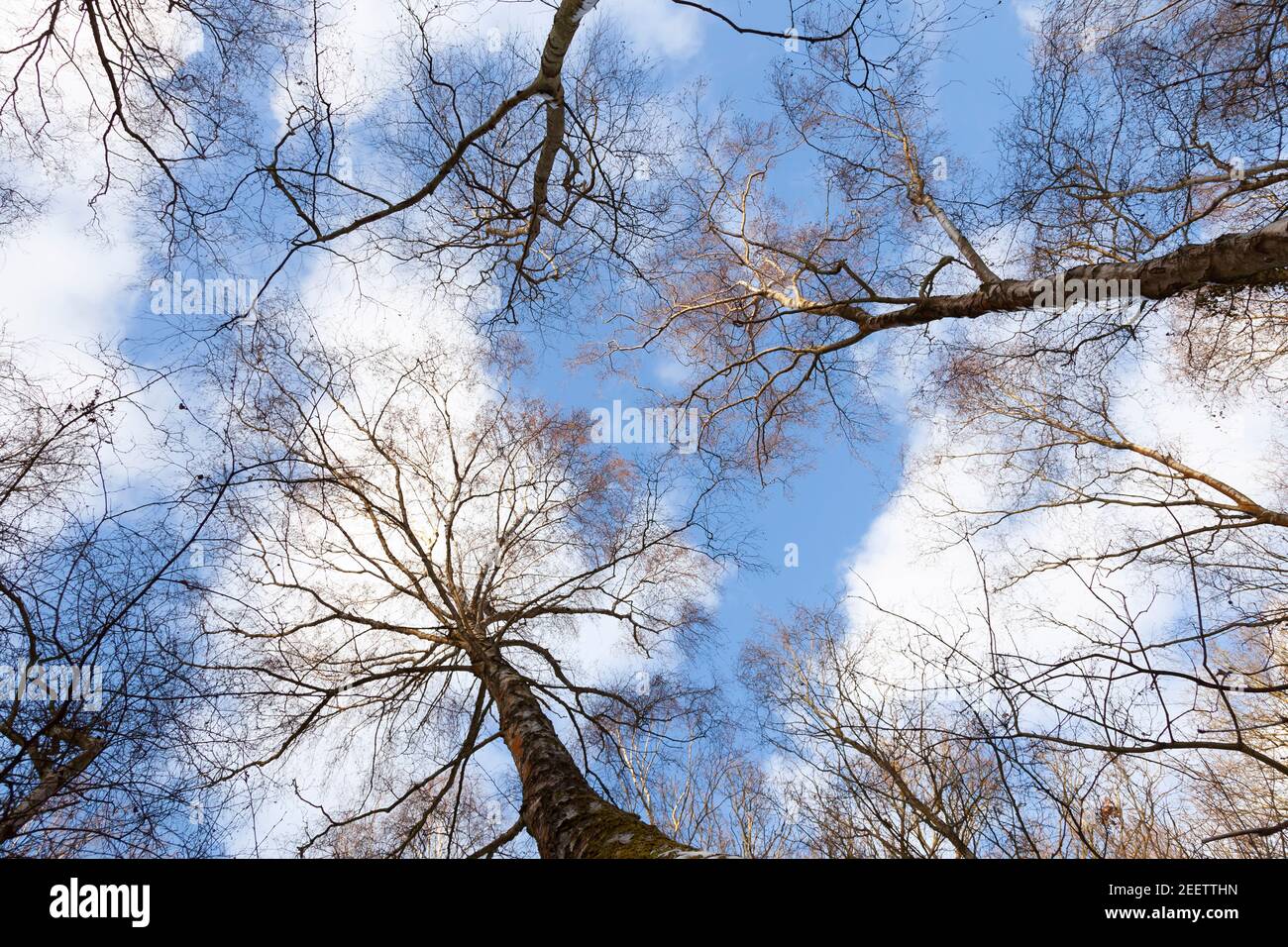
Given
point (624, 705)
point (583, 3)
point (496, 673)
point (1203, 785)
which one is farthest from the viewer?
point (624, 705)

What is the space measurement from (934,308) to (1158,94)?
2.28 m

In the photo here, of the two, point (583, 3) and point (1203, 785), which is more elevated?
point (583, 3)

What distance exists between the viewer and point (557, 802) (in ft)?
12.6

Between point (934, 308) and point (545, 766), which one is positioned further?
point (934, 308)

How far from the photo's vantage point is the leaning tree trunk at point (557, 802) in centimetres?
309

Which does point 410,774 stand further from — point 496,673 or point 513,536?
point 513,536

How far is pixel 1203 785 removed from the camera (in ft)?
15.2

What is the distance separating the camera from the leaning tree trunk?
10.1 feet

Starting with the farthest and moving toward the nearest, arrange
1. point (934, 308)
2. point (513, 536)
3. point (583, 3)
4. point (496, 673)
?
point (513, 536)
point (496, 673)
point (934, 308)
point (583, 3)

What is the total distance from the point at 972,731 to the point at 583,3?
590 cm

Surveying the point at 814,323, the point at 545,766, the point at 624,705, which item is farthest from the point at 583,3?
the point at 624,705
